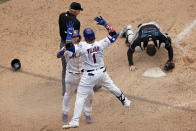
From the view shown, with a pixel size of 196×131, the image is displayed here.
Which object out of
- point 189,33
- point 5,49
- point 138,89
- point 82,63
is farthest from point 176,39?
point 5,49

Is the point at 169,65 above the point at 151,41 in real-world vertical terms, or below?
below

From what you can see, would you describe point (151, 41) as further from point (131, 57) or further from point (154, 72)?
point (154, 72)

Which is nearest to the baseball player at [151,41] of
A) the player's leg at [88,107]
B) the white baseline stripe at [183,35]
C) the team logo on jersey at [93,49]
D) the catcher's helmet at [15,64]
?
the white baseline stripe at [183,35]

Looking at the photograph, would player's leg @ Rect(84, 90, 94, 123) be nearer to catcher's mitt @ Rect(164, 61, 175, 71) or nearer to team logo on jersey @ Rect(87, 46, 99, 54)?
team logo on jersey @ Rect(87, 46, 99, 54)

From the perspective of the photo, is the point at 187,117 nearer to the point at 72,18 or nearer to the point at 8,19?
the point at 72,18

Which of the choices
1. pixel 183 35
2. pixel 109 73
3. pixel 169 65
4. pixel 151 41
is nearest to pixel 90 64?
pixel 151 41

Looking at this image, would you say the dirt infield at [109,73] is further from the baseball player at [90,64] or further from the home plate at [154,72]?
the baseball player at [90,64]
